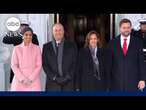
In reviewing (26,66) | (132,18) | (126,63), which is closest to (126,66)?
(126,63)

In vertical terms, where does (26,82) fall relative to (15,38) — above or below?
below

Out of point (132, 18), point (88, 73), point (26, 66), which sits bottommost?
point (88, 73)

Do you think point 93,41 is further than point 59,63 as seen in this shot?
No

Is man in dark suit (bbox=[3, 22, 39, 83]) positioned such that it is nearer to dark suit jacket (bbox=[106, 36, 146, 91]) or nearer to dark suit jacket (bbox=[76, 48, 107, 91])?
dark suit jacket (bbox=[76, 48, 107, 91])

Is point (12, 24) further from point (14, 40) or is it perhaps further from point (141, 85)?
point (141, 85)

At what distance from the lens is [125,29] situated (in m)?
7.11

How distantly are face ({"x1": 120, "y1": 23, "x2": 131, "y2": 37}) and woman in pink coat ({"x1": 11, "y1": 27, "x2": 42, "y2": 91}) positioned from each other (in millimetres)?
1414

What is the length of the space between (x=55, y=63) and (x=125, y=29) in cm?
129

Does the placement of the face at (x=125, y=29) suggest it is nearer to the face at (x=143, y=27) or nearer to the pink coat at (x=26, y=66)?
the face at (x=143, y=27)

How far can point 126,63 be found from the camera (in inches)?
283
